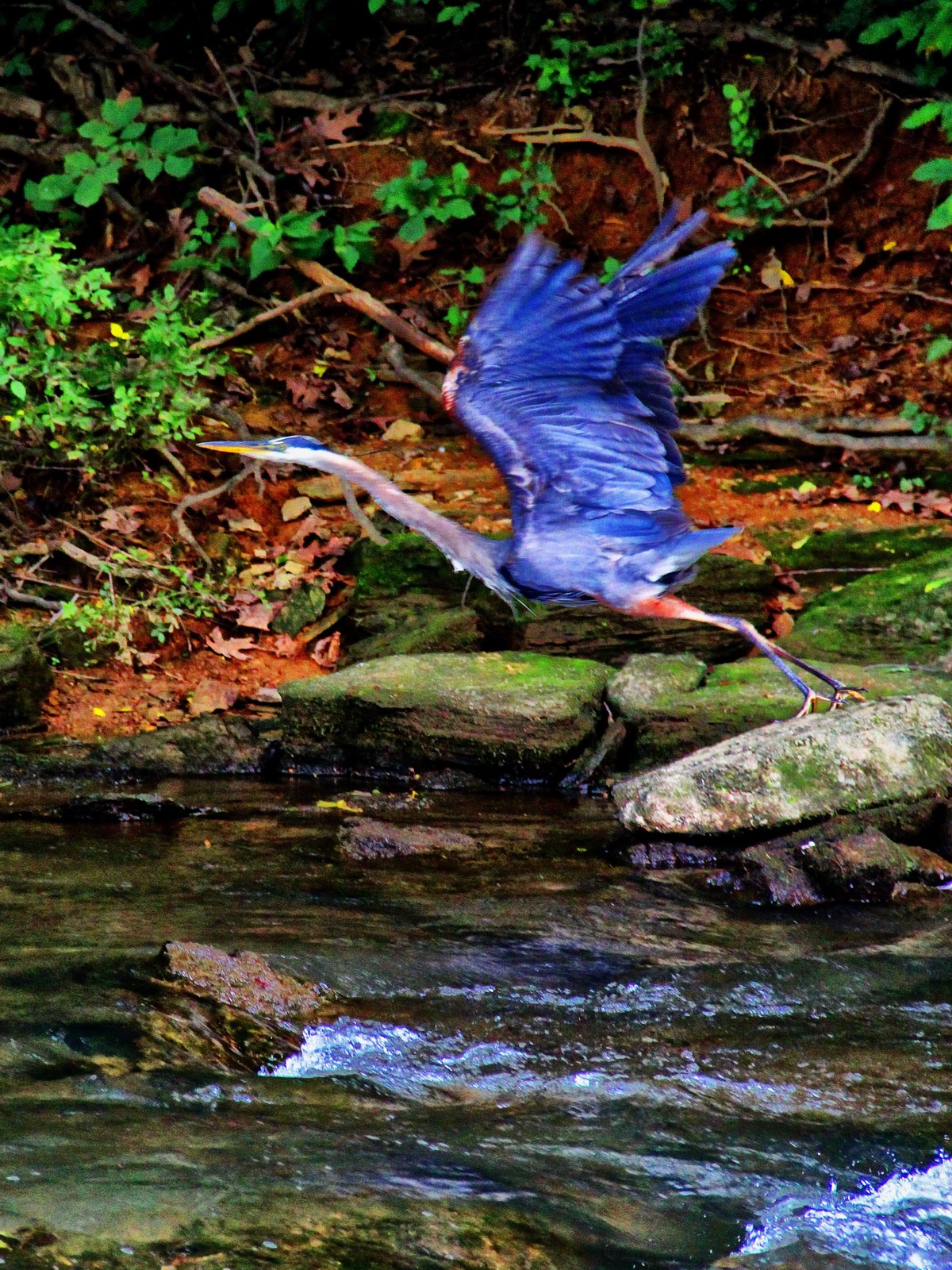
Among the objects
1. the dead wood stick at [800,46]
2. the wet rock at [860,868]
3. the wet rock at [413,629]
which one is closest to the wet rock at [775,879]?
the wet rock at [860,868]

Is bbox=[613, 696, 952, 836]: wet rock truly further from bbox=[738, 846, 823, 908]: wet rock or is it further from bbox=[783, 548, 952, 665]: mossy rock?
bbox=[783, 548, 952, 665]: mossy rock

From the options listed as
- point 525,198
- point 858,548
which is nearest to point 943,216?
point 858,548

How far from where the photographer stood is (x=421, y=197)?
860cm

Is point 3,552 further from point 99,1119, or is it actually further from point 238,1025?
point 99,1119

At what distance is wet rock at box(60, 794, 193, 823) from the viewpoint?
5.41 meters

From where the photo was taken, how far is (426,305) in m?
8.99

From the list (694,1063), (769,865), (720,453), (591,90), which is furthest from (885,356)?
(694,1063)

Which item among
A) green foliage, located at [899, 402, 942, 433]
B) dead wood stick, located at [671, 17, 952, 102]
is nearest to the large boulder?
green foliage, located at [899, 402, 942, 433]

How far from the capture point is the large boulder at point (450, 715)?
6.03 meters

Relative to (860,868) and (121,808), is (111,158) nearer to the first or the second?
(121,808)

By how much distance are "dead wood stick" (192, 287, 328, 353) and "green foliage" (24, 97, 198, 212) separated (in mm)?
888

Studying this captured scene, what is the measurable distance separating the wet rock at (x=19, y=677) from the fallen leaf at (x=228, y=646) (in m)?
0.90

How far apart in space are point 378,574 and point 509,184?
3.10 metres

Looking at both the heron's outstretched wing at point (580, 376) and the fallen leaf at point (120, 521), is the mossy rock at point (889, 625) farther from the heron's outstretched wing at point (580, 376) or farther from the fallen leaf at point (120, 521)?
the fallen leaf at point (120, 521)
